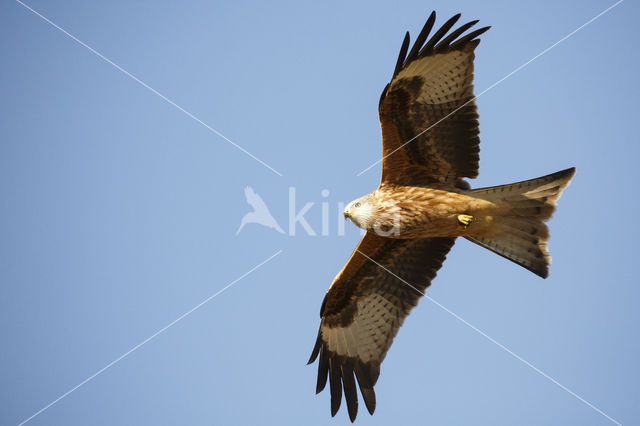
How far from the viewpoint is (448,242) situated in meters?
7.83

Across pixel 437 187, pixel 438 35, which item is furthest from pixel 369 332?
pixel 438 35

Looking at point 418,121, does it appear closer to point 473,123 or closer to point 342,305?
point 473,123

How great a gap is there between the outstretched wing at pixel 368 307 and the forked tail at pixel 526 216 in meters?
1.05

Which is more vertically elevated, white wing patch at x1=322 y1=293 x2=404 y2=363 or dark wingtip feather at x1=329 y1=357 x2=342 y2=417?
white wing patch at x1=322 y1=293 x2=404 y2=363

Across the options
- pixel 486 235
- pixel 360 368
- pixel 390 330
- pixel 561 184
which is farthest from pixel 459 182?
pixel 360 368

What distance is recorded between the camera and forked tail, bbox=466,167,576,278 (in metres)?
6.70

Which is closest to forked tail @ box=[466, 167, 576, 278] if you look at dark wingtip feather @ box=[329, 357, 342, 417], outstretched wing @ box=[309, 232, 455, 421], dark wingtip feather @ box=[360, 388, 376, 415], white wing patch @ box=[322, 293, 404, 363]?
outstretched wing @ box=[309, 232, 455, 421]

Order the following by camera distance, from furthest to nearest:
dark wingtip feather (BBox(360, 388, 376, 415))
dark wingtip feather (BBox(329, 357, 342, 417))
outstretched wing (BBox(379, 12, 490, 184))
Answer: dark wingtip feather (BBox(329, 357, 342, 417)) → dark wingtip feather (BBox(360, 388, 376, 415)) → outstretched wing (BBox(379, 12, 490, 184))

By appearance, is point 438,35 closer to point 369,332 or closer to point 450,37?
point 450,37

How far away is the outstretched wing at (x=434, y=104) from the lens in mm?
6664

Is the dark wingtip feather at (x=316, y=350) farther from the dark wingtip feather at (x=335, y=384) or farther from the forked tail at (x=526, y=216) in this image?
the forked tail at (x=526, y=216)

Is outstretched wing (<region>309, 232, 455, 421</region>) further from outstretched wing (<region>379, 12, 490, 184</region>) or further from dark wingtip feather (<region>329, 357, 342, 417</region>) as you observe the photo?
outstretched wing (<region>379, 12, 490, 184</region>)

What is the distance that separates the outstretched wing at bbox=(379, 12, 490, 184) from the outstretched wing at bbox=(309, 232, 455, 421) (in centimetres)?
136

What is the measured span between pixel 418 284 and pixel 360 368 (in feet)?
4.74
